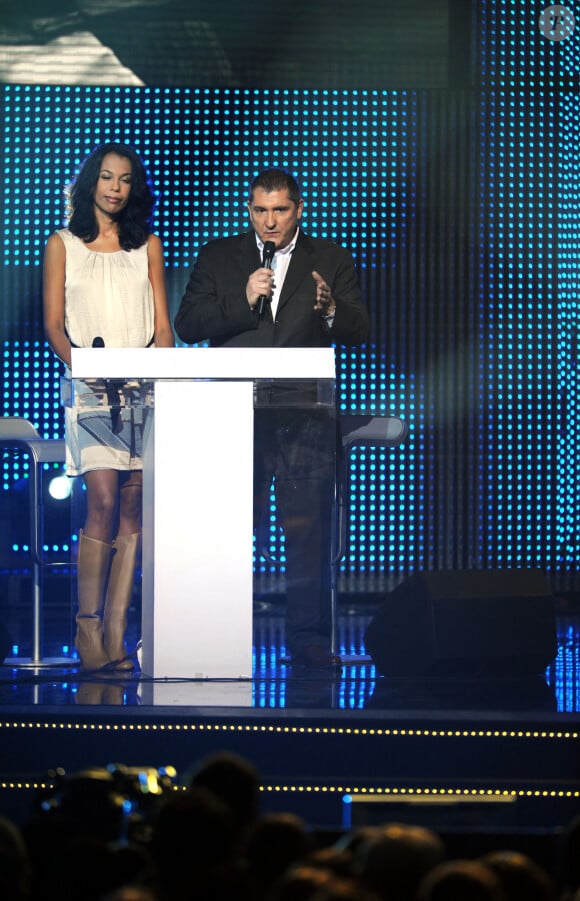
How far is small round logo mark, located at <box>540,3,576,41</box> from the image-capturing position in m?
5.81

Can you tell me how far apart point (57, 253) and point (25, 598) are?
8.89ft

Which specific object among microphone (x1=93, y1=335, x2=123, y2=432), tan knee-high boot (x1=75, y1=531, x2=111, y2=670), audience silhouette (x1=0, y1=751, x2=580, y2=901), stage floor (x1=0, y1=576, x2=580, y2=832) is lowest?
stage floor (x1=0, y1=576, x2=580, y2=832)

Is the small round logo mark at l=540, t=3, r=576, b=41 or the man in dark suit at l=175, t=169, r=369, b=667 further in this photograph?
the small round logo mark at l=540, t=3, r=576, b=41

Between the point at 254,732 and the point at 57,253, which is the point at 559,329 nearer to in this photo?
the point at 57,253

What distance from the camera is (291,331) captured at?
3562 millimetres

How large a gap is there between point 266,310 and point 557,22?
10.5 ft

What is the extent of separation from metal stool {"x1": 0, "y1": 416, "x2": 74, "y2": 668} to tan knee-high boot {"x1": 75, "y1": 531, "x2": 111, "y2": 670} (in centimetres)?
43

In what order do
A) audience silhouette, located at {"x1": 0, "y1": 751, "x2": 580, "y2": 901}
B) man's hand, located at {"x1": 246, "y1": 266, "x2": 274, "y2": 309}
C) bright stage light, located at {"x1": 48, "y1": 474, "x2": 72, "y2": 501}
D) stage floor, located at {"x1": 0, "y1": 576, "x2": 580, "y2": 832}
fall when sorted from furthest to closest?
bright stage light, located at {"x1": 48, "y1": 474, "x2": 72, "y2": 501}
man's hand, located at {"x1": 246, "y1": 266, "x2": 274, "y2": 309}
stage floor, located at {"x1": 0, "y1": 576, "x2": 580, "y2": 832}
audience silhouette, located at {"x1": 0, "y1": 751, "x2": 580, "y2": 901}

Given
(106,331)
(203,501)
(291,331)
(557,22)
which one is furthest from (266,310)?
(557,22)

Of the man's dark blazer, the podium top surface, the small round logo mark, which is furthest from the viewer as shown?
the small round logo mark

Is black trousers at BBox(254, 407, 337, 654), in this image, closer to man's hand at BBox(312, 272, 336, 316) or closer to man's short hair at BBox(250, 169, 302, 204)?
man's hand at BBox(312, 272, 336, 316)

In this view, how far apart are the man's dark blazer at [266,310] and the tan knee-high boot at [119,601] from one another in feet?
2.34

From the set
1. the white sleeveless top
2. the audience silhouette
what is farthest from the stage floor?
the audience silhouette

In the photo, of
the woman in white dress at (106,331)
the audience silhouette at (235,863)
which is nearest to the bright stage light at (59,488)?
the woman in white dress at (106,331)
